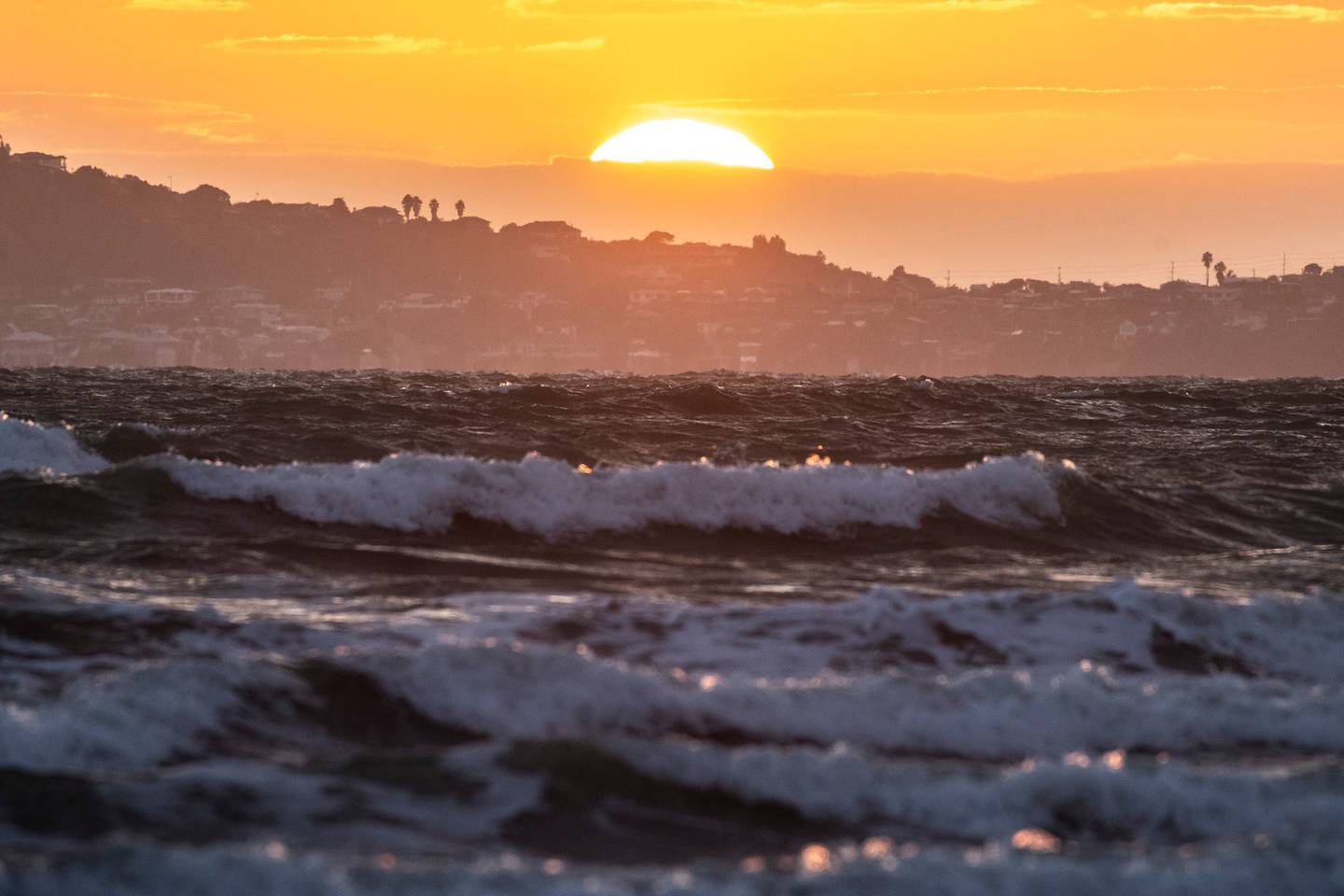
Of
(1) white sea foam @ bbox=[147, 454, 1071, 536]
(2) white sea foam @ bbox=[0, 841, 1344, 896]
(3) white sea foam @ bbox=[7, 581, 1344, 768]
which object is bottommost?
(2) white sea foam @ bbox=[0, 841, 1344, 896]

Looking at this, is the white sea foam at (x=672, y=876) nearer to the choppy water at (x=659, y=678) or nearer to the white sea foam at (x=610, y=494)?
the choppy water at (x=659, y=678)

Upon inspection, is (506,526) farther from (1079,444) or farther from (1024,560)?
(1079,444)

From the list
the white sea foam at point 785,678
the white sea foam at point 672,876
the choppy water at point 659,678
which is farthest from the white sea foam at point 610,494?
the white sea foam at point 672,876

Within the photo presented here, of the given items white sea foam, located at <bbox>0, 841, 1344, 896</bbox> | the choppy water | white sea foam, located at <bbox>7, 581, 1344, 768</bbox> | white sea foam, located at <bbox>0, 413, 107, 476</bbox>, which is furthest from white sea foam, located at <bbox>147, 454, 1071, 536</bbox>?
white sea foam, located at <bbox>0, 841, 1344, 896</bbox>

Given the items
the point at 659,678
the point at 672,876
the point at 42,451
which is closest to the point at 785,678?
the point at 659,678

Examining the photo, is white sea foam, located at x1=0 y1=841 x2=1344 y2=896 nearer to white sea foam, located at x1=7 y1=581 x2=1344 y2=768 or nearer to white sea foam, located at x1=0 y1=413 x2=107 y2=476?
white sea foam, located at x1=7 y1=581 x2=1344 y2=768

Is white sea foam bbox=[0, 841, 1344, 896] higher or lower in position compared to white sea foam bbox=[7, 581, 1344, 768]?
lower

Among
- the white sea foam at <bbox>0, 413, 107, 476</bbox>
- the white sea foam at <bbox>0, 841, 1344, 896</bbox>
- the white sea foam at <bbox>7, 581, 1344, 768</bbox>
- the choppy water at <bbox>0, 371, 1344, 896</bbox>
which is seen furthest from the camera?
the white sea foam at <bbox>0, 413, 107, 476</bbox>

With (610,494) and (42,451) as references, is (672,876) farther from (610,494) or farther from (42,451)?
(42,451)

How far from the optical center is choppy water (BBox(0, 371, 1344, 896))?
23.4ft

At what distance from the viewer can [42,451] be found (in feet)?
69.2

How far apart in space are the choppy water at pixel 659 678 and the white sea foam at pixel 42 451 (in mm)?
68

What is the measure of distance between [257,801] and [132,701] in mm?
1543

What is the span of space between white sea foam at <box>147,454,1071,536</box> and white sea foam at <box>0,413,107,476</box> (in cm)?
168
